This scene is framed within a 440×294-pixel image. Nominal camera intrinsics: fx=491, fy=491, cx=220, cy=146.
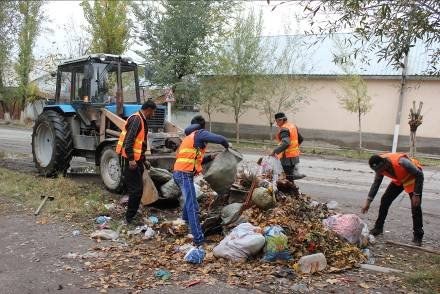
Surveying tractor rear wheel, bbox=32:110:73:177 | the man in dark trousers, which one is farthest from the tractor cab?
the man in dark trousers

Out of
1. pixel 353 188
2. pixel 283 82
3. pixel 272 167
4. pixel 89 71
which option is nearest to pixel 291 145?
pixel 272 167

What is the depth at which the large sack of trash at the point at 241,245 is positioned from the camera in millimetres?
5461

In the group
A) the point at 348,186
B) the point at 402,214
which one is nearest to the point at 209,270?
the point at 402,214

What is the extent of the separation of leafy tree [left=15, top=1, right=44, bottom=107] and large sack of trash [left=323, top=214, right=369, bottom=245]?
101 feet

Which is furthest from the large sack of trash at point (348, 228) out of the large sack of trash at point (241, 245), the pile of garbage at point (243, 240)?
the large sack of trash at point (241, 245)

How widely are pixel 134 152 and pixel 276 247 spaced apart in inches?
102

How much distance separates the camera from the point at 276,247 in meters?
5.45

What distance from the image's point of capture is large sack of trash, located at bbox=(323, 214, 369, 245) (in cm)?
607

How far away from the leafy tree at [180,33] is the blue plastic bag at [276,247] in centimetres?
1796

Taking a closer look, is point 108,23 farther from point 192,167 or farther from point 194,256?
point 194,256

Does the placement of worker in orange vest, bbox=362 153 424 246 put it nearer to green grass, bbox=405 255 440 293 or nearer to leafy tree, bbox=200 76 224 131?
green grass, bbox=405 255 440 293

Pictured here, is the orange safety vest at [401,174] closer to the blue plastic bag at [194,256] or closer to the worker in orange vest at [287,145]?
the worker in orange vest at [287,145]

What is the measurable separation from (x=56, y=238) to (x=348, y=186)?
7.24 metres

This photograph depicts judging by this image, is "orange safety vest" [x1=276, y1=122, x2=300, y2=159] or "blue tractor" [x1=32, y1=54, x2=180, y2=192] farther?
"blue tractor" [x1=32, y1=54, x2=180, y2=192]
